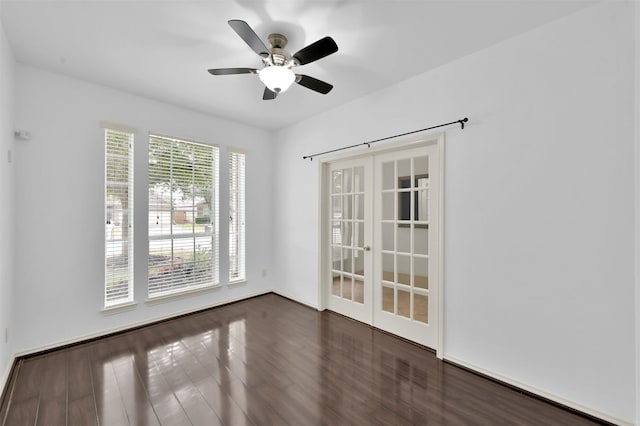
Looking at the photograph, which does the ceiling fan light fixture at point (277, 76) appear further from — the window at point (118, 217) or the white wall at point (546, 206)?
the window at point (118, 217)

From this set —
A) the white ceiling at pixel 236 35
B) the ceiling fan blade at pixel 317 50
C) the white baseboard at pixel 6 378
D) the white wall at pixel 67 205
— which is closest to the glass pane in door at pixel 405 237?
the white ceiling at pixel 236 35

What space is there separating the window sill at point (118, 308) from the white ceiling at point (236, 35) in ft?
7.99

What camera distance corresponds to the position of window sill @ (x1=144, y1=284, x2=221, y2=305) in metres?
3.38

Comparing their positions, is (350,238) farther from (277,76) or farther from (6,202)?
(6,202)

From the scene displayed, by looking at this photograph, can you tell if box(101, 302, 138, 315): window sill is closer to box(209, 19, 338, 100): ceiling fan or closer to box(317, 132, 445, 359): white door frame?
box(317, 132, 445, 359): white door frame

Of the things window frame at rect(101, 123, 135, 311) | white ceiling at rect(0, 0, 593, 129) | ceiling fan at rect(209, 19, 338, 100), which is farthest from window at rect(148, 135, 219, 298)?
ceiling fan at rect(209, 19, 338, 100)

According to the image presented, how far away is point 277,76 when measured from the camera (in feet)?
6.70

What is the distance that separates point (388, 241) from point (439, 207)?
0.77 metres

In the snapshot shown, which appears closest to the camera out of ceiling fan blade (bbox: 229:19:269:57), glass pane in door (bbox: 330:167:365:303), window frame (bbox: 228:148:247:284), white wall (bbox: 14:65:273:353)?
ceiling fan blade (bbox: 229:19:269:57)

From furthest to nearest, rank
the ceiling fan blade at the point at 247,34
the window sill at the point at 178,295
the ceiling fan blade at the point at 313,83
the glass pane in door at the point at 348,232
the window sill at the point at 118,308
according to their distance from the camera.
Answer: the glass pane in door at the point at 348,232
the window sill at the point at 178,295
the window sill at the point at 118,308
the ceiling fan blade at the point at 313,83
the ceiling fan blade at the point at 247,34

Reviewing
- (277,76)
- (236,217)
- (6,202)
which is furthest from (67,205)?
(277,76)

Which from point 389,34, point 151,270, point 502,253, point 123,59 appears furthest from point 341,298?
point 123,59

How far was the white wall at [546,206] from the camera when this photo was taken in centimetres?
179

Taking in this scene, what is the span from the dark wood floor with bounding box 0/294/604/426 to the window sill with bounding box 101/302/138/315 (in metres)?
0.27
